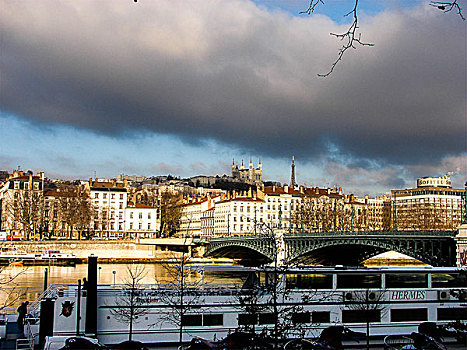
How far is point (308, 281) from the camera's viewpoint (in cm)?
1823

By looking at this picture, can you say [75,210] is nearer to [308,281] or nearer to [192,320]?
[308,281]

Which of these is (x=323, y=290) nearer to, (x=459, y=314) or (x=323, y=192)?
(x=459, y=314)

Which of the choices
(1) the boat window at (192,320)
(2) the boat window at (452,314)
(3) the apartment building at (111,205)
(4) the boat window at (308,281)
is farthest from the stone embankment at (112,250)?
(1) the boat window at (192,320)

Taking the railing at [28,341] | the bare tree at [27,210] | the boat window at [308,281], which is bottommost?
the railing at [28,341]

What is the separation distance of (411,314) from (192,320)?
6648mm

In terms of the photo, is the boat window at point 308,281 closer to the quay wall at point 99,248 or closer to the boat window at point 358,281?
the boat window at point 358,281

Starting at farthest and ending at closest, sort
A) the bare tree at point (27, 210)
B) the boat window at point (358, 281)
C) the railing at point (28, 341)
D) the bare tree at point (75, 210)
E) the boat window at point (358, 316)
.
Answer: the bare tree at point (75, 210) → the bare tree at point (27, 210) → the boat window at point (358, 281) → the boat window at point (358, 316) → the railing at point (28, 341)

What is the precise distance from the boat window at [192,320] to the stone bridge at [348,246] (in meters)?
12.6

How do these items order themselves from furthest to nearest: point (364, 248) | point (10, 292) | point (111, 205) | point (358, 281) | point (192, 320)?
point (111, 205) → point (364, 248) → point (10, 292) → point (358, 281) → point (192, 320)

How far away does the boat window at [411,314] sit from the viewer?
18.2 metres

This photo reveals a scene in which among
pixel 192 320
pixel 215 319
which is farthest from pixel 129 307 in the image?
pixel 215 319

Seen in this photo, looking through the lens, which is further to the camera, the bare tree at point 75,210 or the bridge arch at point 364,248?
the bare tree at point 75,210

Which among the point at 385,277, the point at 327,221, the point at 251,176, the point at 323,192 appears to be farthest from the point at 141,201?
the point at 385,277

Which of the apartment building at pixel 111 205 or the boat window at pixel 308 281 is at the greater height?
the apartment building at pixel 111 205
